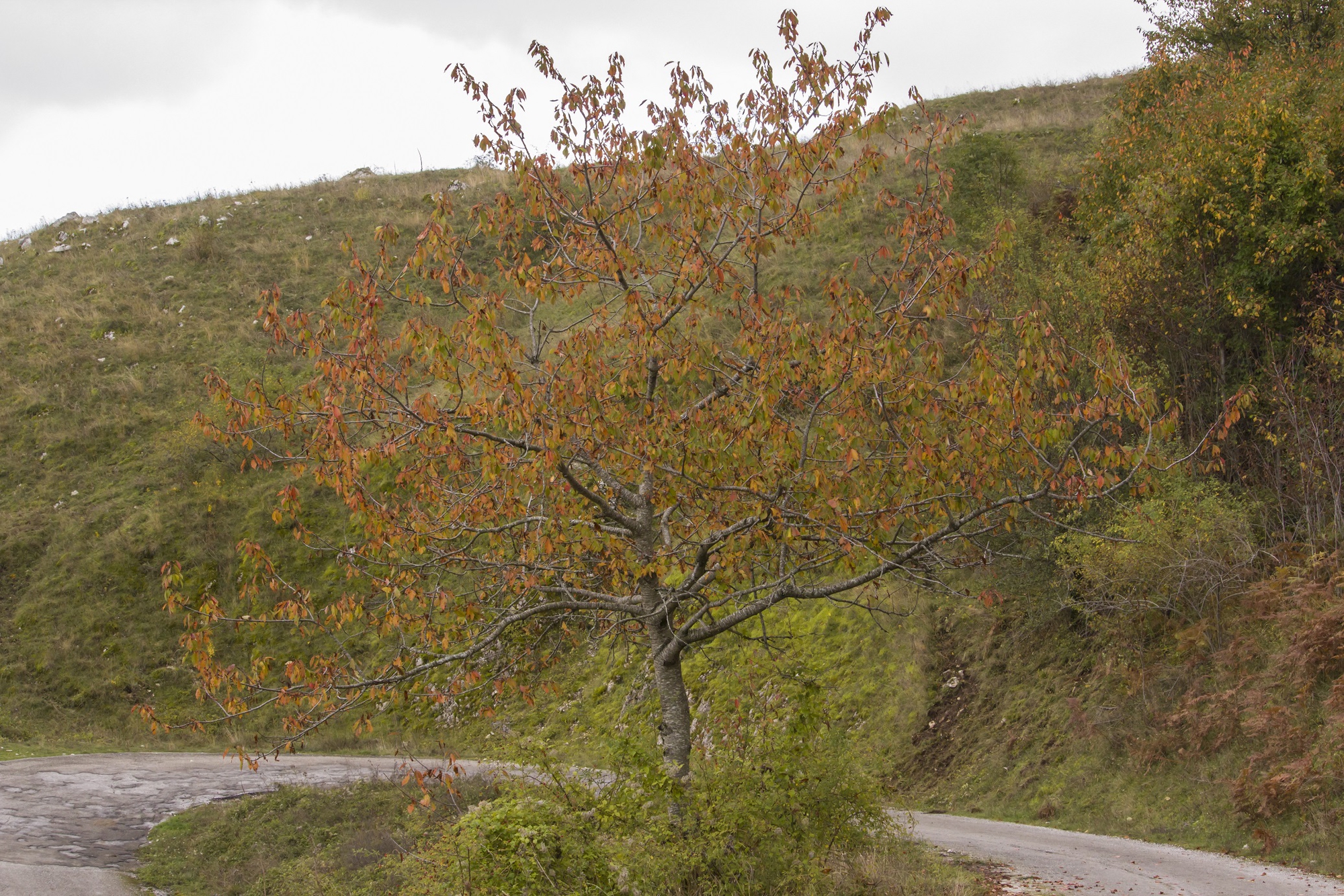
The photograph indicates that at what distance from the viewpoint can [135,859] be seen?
43.0 feet

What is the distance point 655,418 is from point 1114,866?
22.7 feet

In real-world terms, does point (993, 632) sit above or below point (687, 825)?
below

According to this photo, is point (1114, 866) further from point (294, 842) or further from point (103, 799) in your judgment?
point (103, 799)

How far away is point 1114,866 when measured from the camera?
9.75m

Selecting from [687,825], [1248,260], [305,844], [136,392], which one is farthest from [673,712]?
[136,392]

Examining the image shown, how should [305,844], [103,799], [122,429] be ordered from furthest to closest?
1. [122,429]
2. [103,799]
3. [305,844]

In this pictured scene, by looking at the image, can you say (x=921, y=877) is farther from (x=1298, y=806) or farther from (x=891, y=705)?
(x=891, y=705)

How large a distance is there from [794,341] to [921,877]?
453 cm

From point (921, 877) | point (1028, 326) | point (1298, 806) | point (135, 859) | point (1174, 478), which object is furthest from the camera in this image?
point (1174, 478)

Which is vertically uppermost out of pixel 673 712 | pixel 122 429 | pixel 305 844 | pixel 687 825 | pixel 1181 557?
pixel 122 429

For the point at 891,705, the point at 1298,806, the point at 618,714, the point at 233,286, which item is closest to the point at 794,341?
the point at 1298,806

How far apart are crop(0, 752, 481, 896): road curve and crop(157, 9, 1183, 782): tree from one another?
13.9 feet

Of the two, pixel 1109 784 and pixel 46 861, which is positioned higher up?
pixel 46 861

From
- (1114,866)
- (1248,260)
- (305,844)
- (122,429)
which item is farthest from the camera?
(122,429)
